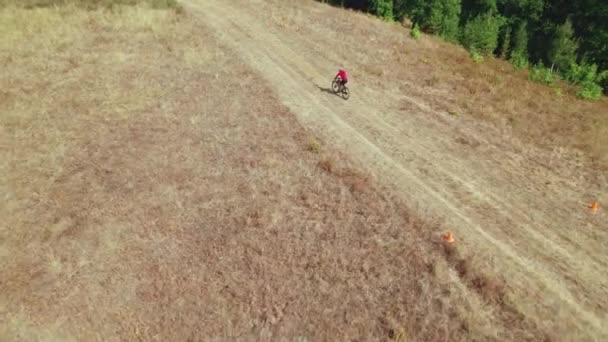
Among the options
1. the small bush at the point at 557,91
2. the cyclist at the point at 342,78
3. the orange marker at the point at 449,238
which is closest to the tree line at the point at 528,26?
the small bush at the point at 557,91

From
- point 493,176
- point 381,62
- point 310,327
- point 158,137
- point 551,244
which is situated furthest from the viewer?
point 381,62

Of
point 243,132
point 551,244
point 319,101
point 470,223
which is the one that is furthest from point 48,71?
point 551,244

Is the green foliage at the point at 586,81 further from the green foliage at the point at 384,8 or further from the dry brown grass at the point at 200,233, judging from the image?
the dry brown grass at the point at 200,233

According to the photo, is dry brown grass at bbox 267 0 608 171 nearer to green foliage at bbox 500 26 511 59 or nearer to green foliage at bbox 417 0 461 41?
green foliage at bbox 417 0 461 41

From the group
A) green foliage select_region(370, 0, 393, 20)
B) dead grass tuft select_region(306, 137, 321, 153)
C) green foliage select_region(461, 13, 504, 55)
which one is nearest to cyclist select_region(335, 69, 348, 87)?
dead grass tuft select_region(306, 137, 321, 153)

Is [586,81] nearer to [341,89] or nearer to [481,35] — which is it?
[481,35]

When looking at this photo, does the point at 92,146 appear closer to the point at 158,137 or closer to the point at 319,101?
the point at 158,137

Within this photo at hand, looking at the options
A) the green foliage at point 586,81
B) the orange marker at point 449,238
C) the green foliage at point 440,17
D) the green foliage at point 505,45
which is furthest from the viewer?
the green foliage at point 440,17

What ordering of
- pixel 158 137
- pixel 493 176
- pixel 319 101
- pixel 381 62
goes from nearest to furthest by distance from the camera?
pixel 493 176, pixel 158 137, pixel 319 101, pixel 381 62
